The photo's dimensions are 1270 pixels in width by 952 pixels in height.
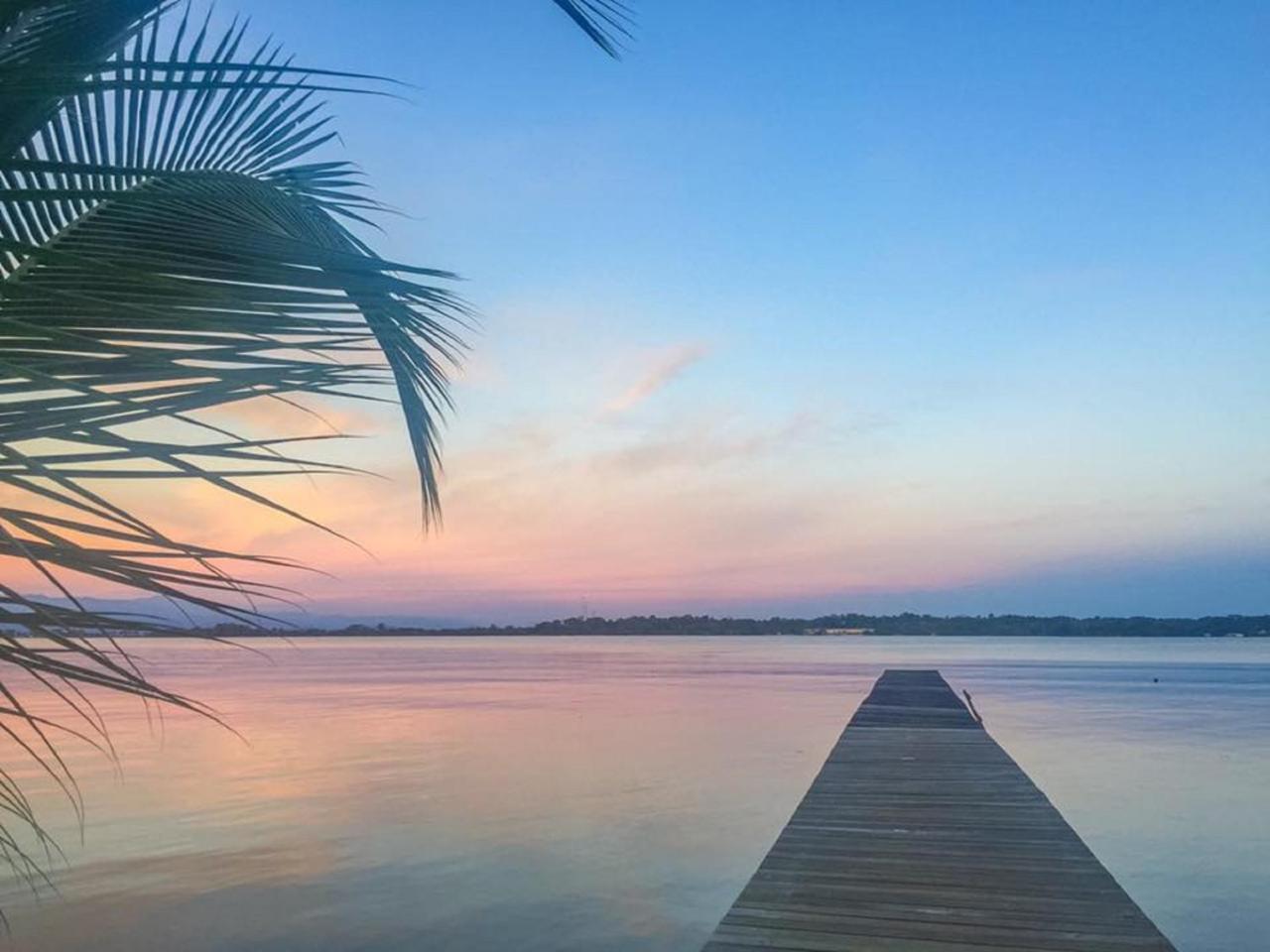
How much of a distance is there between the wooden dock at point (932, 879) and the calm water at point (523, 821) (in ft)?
6.61

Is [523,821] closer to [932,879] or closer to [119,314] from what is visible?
[932,879]

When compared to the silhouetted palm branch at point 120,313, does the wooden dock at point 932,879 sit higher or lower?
lower

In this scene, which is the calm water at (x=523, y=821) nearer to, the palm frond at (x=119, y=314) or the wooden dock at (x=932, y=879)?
the wooden dock at (x=932, y=879)

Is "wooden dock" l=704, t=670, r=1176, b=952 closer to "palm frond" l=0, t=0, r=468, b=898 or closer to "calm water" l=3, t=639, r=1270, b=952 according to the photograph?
"calm water" l=3, t=639, r=1270, b=952

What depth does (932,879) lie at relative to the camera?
663 centimetres

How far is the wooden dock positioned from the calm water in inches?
79.3

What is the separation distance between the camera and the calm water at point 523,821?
977cm

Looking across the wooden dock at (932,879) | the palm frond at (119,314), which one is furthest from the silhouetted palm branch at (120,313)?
the wooden dock at (932,879)

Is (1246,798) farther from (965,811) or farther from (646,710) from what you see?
(646,710)

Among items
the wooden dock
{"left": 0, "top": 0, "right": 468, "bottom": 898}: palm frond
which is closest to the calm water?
the wooden dock

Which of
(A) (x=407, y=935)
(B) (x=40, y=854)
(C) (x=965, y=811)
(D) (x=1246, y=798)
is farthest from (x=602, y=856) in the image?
(D) (x=1246, y=798)

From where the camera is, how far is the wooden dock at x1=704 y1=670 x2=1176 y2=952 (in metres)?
5.51

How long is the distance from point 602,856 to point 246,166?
37.2 feet

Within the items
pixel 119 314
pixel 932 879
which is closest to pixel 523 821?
pixel 932 879
